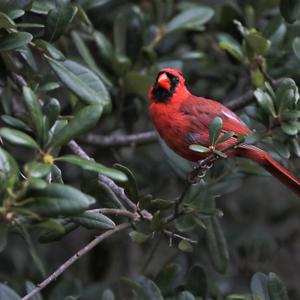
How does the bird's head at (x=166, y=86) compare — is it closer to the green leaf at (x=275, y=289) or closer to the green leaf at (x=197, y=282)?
the green leaf at (x=197, y=282)

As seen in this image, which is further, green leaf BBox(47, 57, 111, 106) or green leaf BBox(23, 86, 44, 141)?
green leaf BBox(47, 57, 111, 106)

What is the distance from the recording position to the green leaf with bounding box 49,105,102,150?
183 centimetres

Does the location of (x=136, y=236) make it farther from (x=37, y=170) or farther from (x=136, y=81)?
(x=136, y=81)

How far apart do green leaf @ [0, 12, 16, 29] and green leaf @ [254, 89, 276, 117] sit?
0.86 meters

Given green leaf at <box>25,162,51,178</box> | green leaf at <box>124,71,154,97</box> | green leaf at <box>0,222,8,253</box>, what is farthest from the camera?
green leaf at <box>124,71,154,97</box>

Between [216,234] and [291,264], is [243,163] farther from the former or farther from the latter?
[291,264]

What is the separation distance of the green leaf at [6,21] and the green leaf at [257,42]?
1.08m

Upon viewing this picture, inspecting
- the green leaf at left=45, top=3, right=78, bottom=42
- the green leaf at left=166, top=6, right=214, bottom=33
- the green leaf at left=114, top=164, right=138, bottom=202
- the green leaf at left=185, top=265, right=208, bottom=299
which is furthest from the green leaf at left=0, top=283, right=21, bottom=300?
the green leaf at left=166, top=6, right=214, bottom=33

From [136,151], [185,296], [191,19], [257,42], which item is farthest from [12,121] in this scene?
[136,151]

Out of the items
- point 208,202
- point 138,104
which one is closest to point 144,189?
point 138,104

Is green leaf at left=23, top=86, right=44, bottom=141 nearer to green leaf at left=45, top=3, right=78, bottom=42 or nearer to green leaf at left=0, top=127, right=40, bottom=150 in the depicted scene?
green leaf at left=0, top=127, right=40, bottom=150

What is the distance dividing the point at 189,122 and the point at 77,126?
1.13 metres

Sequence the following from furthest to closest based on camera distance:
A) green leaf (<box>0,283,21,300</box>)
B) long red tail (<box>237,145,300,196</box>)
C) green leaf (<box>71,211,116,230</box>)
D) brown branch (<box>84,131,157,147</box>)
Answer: brown branch (<box>84,131,157,147</box>) → long red tail (<box>237,145,300,196</box>) → green leaf (<box>0,283,21,300</box>) → green leaf (<box>71,211,116,230</box>)

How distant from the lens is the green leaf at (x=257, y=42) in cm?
285
